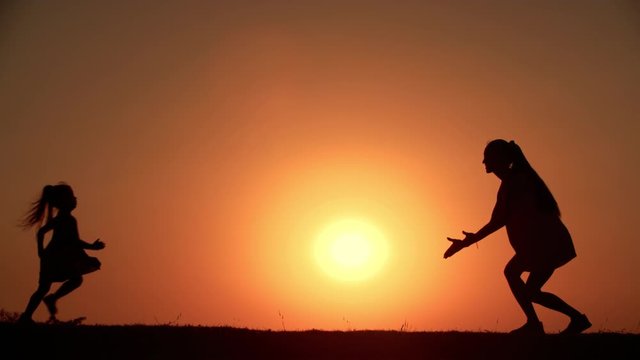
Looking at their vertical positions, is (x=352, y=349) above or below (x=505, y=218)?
below

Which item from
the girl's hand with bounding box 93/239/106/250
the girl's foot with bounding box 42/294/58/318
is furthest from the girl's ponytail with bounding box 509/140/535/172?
the girl's foot with bounding box 42/294/58/318

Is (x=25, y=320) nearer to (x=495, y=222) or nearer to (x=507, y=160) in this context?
(x=495, y=222)

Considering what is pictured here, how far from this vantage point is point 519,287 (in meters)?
11.0

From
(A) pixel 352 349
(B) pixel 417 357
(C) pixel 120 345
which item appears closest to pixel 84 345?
(C) pixel 120 345

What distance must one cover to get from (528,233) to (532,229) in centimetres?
8

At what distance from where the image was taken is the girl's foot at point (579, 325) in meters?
10.6

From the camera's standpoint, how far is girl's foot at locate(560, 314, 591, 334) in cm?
1065

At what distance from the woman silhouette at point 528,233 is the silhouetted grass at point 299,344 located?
647 millimetres

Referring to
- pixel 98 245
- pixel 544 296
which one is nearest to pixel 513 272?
pixel 544 296

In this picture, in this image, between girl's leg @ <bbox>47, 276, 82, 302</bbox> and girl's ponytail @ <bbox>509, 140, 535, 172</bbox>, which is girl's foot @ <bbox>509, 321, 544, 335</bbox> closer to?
girl's ponytail @ <bbox>509, 140, 535, 172</bbox>

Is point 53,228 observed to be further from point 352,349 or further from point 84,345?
point 352,349

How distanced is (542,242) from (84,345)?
6573mm

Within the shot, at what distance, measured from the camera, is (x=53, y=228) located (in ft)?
42.3

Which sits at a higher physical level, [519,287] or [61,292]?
[61,292]
